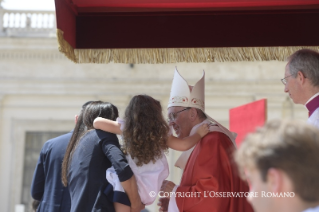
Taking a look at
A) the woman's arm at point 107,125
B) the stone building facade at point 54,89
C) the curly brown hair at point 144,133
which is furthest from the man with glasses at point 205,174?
the stone building facade at point 54,89

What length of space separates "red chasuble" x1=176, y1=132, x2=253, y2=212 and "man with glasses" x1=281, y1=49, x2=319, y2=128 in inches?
21.3

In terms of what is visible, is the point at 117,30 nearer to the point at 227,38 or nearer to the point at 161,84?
the point at 227,38

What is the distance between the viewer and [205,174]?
3.27 meters

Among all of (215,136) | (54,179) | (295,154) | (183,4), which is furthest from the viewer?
(183,4)

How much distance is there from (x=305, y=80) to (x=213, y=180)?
779 mm

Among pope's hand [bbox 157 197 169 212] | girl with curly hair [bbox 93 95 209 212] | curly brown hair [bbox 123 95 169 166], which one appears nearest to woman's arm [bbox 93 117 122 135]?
girl with curly hair [bbox 93 95 209 212]

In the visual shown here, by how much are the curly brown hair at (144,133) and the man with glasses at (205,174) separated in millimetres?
287

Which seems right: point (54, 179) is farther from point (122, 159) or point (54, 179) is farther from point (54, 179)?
point (122, 159)

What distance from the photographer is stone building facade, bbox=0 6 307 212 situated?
11750 millimetres

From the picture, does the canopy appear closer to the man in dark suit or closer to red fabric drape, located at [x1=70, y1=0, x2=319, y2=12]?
red fabric drape, located at [x1=70, y1=0, x2=319, y2=12]

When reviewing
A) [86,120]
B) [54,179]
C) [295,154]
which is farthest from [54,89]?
[295,154]

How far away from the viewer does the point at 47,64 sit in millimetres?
12078

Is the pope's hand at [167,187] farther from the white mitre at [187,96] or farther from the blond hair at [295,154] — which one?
the blond hair at [295,154]

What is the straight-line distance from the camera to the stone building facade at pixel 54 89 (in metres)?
11.8
